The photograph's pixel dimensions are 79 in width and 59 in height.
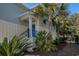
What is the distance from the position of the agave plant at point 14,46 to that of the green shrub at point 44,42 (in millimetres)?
403

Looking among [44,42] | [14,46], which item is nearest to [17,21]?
[14,46]

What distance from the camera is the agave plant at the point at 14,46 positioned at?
10.6 m

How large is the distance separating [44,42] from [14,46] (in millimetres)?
1210

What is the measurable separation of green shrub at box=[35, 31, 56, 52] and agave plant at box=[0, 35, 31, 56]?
0.40 meters

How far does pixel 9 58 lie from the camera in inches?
419

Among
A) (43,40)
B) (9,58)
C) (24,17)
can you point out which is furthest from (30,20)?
(9,58)

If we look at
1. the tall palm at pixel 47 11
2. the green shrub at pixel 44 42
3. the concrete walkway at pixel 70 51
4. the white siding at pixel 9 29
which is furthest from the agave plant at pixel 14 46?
the concrete walkway at pixel 70 51

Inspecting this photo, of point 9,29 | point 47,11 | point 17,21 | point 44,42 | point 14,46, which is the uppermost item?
point 47,11

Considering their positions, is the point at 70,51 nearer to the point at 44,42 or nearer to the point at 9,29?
the point at 44,42

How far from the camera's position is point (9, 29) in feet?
35.3

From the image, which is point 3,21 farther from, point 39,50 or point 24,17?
point 39,50

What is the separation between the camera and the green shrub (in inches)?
418

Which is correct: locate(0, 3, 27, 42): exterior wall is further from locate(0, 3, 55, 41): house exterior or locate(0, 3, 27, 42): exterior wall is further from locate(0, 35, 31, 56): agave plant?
locate(0, 35, 31, 56): agave plant

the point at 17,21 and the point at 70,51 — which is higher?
the point at 17,21
